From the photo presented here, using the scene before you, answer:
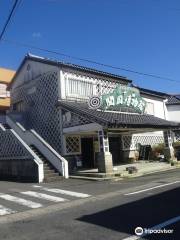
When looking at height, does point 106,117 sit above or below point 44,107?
below

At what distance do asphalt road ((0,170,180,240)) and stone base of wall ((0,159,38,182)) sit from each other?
4.34 meters

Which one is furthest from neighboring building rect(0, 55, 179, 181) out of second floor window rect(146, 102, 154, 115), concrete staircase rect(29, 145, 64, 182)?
second floor window rect(146, 102, 154, 115)

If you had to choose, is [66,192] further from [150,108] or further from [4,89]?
[4,89]

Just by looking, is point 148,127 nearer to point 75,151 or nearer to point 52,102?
point 75,151

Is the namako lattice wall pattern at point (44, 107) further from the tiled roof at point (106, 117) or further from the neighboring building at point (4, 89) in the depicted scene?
the neighboring building at point (4, 89)

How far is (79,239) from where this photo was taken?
747cm

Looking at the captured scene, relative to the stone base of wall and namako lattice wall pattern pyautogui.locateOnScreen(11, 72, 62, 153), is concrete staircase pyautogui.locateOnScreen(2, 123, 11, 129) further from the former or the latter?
the stone base of wall

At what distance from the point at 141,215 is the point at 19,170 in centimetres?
1270

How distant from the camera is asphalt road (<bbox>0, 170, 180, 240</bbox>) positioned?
7918mm

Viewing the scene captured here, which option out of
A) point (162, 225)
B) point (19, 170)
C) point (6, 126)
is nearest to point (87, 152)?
point (19, 170)

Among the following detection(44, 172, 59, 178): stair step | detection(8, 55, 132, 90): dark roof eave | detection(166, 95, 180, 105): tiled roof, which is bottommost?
detection(44, 172, 59, 178): stair step

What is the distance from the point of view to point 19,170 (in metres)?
20.8

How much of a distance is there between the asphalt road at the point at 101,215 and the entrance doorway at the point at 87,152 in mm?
9432

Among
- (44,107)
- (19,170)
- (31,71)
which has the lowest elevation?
(19,170)
